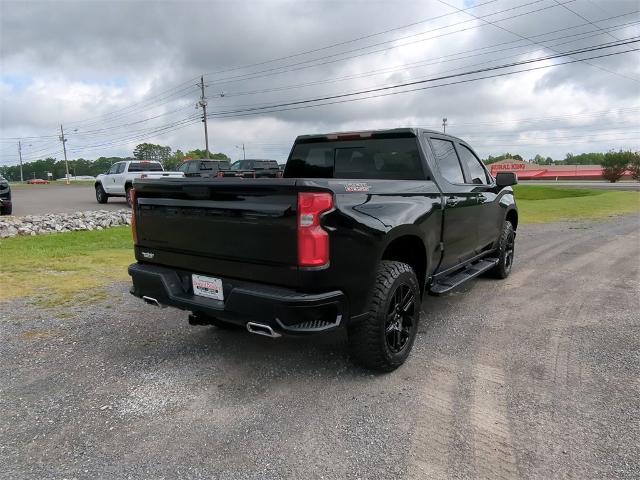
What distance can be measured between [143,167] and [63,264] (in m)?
11.4

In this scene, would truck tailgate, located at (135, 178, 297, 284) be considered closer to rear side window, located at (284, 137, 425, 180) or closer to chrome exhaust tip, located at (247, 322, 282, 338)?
chrome exhaust tip, located at (247, 322, 282, 338)

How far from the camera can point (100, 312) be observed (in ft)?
16.5

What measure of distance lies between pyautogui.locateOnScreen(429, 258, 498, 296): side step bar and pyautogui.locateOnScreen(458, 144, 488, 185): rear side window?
98 cm

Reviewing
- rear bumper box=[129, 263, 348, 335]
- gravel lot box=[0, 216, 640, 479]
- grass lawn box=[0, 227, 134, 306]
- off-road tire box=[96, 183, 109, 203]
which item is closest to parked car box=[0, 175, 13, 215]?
grass lawn box=[0, 227, 134, 306]

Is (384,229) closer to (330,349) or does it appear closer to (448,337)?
(330,349)

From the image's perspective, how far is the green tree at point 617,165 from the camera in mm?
56000

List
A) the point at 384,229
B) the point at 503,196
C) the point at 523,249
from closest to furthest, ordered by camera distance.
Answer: the point at 384,229
the point at 503,196
the point at 523,249

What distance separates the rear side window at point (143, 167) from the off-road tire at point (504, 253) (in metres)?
14.4

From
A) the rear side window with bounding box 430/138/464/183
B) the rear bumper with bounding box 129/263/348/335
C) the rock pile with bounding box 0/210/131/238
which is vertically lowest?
the rock pile with bounding box 0/210/131/238

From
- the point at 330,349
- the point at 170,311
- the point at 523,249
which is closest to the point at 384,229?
the point at 330,349

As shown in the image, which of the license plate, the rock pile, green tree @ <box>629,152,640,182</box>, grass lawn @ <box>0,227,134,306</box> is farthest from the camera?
green tree @ <box>629,152,640,182</box>

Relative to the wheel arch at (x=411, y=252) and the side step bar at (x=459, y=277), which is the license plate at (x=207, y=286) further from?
the side step bar at (x=459, y=277)

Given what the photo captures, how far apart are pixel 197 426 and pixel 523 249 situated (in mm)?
7961

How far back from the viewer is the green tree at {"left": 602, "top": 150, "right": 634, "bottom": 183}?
56.0 m
